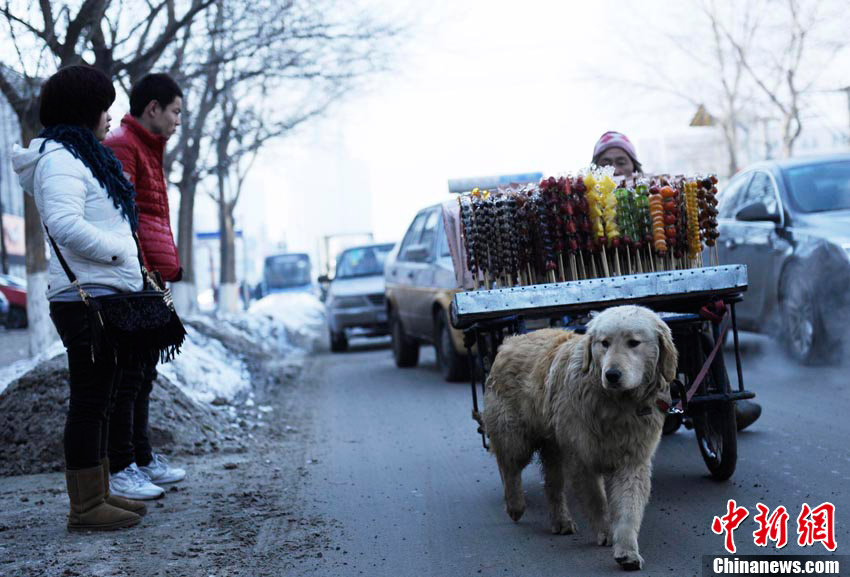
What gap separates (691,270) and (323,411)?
18.4ft

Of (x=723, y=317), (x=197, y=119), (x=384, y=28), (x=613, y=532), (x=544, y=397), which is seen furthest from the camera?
(x=197, y=119)

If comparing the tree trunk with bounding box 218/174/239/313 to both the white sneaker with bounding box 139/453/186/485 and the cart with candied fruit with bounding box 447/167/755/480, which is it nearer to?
the white sneaker with bounding box 139/453/186/485

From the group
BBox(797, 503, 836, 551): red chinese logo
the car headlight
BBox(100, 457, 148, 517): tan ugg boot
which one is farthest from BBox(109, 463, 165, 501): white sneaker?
the car headlight

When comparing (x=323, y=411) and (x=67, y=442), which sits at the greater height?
(x=67, y=442)

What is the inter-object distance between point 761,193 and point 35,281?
8.40 metres

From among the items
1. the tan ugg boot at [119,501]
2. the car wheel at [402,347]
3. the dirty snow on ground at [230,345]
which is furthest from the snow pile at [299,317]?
the tan ugg boot at [119,501]

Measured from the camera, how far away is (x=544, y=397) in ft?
16.6

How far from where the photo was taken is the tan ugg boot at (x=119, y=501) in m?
5.64

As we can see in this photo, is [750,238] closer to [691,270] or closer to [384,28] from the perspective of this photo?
[691,270]

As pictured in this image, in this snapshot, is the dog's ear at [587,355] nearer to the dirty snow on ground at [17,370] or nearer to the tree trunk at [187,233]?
the dirty snow on ground at [17,370]

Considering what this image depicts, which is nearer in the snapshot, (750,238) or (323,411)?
(323,411)

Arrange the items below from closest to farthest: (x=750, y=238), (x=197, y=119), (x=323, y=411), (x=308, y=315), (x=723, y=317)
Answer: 1. (x=723, y=317)
2. (x=323, y=411)
3. (x=750, y=238)
4. (x=197, y=119)
5. (x=308, y=315)

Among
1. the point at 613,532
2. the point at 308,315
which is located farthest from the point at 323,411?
the point at 308,315

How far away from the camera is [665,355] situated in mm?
4754
